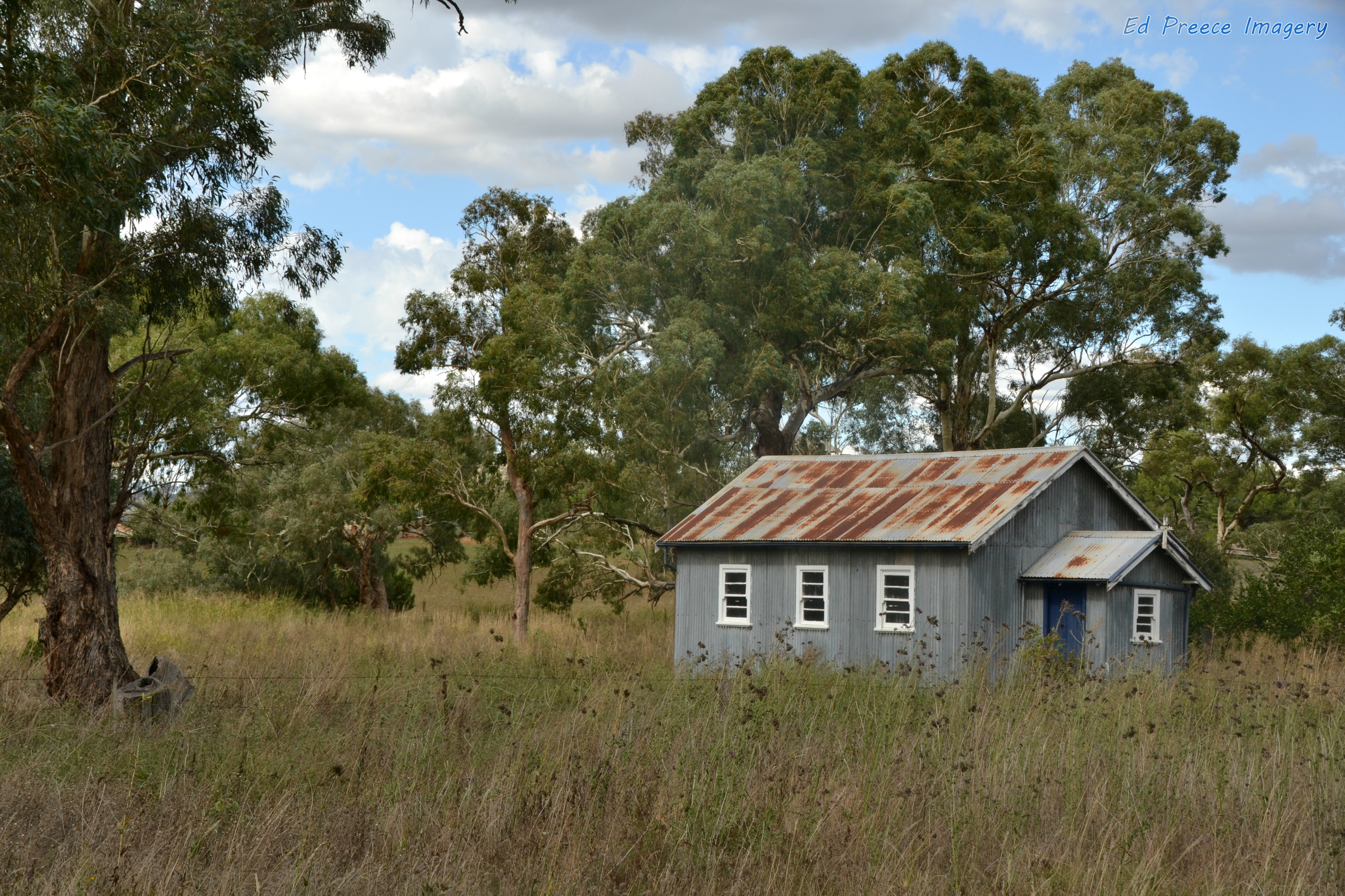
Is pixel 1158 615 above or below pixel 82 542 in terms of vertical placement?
below

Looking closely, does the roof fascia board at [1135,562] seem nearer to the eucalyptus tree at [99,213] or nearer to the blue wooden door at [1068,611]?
the blue wooden door at [1068,611]

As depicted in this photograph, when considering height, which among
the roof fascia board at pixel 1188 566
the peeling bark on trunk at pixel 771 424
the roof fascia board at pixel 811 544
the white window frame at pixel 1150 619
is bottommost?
the white window frame at pixel 1150 619

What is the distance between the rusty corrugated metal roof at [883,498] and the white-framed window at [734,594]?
0.70 metres

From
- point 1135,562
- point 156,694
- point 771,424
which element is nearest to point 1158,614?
point 1135,562

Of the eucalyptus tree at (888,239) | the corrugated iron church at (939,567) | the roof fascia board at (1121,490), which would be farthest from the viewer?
the eucalyptus tree at (888,239)

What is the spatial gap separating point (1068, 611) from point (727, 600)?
6.10 meters

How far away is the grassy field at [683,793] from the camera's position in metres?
6.12

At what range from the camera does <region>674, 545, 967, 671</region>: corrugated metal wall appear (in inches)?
747

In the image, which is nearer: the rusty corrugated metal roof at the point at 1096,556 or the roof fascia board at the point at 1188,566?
the rusty corrugated metal roof at the point at 1096,556

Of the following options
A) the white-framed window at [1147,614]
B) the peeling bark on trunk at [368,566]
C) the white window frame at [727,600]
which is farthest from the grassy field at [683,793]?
the peeling bark on trunk at [368,566]

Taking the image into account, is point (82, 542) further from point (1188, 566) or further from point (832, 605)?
point (1188, 566)

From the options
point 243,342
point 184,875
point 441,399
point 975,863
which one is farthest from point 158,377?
point 975,863

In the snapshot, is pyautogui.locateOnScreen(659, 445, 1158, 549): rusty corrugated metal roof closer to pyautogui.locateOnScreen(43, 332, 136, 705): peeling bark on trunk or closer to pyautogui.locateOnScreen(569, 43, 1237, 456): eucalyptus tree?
pyautogui.locateOnScreen(569, 43, 1237, 456): eucalyptus tree

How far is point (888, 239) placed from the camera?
100 ft
